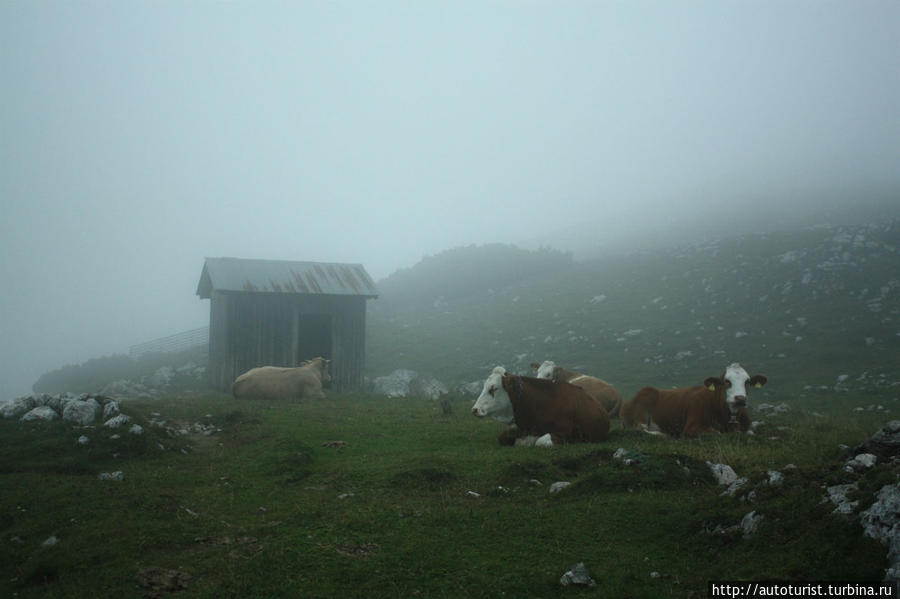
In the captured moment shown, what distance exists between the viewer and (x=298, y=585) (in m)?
6.05

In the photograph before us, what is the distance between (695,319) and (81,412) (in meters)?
25.4

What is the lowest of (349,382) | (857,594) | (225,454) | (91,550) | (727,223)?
(349,382)

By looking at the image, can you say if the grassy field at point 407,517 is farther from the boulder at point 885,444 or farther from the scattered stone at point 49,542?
the boulder at point 885,444

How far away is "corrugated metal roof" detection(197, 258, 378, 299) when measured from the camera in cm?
2684

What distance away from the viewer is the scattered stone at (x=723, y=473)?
28.6ft

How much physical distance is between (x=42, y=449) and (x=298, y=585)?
7214mm

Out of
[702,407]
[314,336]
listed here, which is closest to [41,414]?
[702,407]

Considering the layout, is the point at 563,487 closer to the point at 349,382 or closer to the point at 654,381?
the point at 654,381

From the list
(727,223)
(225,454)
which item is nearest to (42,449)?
(225,454)

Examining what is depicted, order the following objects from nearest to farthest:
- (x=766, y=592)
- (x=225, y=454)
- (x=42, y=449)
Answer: (x=766, y=592), (x=42, y=449), (x=225, y=454)

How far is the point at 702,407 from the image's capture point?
13203 millimetres

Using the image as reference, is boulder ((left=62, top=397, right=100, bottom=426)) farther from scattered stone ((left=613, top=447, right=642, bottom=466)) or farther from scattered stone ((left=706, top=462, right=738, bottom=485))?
scattered stone ((left=706, top=462, right=738, bottom=485))

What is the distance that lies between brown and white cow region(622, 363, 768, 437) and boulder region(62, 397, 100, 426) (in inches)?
435

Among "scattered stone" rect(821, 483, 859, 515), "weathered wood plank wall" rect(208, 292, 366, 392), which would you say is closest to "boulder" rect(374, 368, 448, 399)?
"weathered wood plank wall" rect(208, 292, 366, 392)
